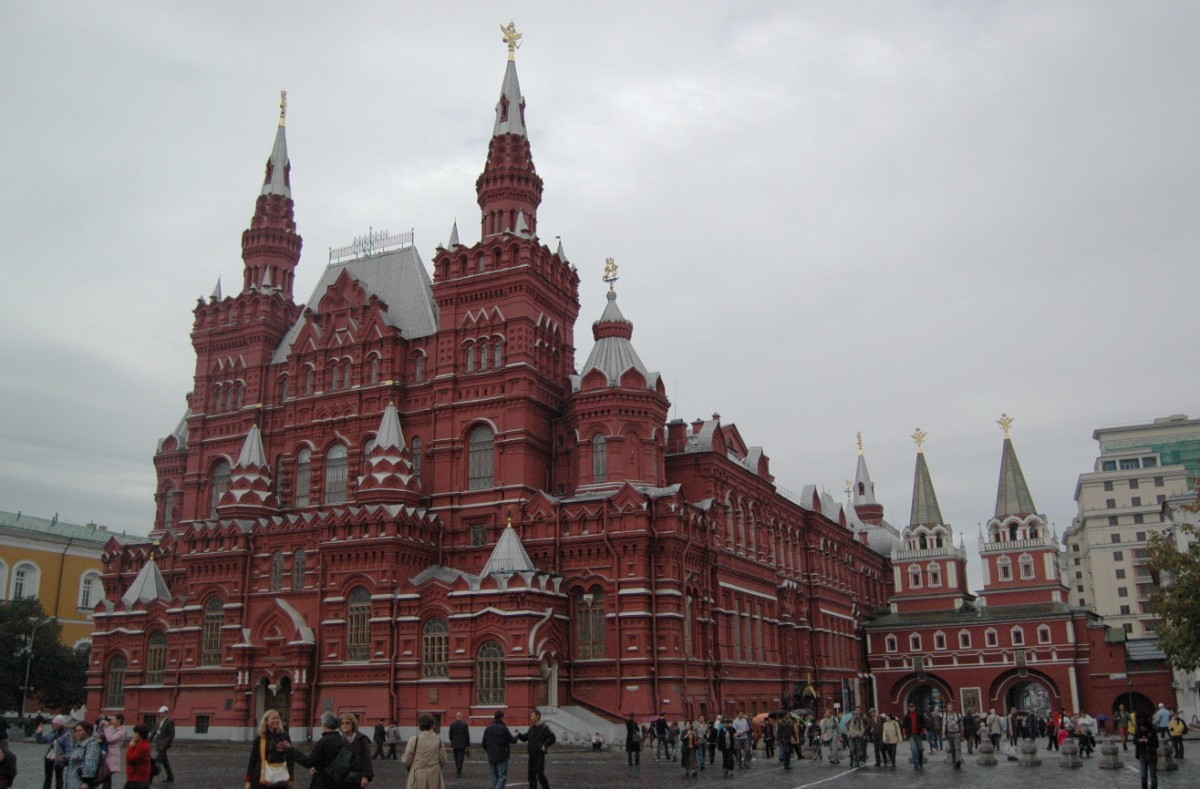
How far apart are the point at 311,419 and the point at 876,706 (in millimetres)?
51651

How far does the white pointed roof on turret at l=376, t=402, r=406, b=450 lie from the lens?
50.0 meters

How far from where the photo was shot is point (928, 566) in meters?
88.9

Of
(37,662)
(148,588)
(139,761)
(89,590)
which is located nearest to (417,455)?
(148,588)

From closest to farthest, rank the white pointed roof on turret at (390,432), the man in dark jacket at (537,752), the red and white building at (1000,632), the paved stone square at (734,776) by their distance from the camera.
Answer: the man in dark jacket at (537,752) < the paved stone square at (734,776) < the white pointed roof on turret at (390,432) < the red and white building at (1000,632)

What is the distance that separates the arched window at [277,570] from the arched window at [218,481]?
9338 millimetres

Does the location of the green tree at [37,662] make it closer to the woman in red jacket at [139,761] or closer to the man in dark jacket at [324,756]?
the woman in red jacket at [139,761]

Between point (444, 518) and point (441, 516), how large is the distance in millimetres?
225

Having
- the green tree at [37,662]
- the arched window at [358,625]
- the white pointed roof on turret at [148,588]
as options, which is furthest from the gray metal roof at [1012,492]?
the green tree at [37,662]

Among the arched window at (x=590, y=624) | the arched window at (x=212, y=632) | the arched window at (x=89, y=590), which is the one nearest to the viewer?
the arched window at (x=590, y=624)

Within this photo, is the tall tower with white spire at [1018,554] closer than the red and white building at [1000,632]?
No

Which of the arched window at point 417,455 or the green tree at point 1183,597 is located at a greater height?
the arched window at point 417,455

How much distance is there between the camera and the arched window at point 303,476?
55.0 m

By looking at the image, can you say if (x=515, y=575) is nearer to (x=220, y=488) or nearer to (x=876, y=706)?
(x=220, y=488)

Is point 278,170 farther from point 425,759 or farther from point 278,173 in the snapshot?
point 425,759
